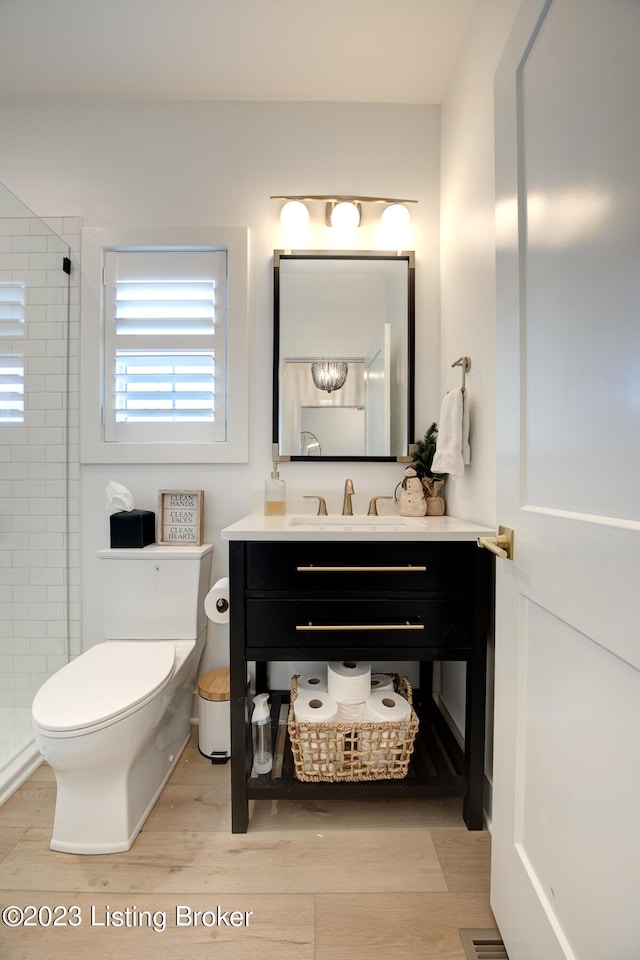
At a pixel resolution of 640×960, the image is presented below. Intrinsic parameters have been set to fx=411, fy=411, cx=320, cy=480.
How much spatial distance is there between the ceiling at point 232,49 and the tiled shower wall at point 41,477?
56 cm

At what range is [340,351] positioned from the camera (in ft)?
5.92

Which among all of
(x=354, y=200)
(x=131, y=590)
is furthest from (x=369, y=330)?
(x=131, y=590)

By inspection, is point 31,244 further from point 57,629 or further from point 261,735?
point 261,735

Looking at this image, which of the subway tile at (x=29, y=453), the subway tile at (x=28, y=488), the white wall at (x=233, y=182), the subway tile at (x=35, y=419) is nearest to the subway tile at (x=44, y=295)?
the white wall at (x=233, y=182)

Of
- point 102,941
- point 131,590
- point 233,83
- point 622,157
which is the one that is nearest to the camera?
point 622,157

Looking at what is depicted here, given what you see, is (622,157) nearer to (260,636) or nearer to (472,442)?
(472,442)

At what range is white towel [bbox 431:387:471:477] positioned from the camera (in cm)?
146

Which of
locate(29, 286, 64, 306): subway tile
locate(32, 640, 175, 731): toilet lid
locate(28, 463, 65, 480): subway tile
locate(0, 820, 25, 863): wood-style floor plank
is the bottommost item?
locate(0, 820, 25, 863): wood-style floor plank

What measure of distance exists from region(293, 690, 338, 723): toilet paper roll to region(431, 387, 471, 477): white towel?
2.92ft

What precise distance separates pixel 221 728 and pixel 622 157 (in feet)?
6.15

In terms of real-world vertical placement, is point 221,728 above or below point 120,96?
below

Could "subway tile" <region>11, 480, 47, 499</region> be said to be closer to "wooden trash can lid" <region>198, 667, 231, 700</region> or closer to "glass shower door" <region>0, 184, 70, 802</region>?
"glass shower door" <region>0, 184, 70, 802</region>

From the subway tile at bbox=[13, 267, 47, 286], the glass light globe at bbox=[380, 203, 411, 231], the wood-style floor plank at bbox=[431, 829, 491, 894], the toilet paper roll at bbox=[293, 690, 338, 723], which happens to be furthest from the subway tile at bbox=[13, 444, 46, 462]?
the wood-style floor plank at bbox=[431, 829, 491, 894]

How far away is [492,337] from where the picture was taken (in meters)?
1.31
